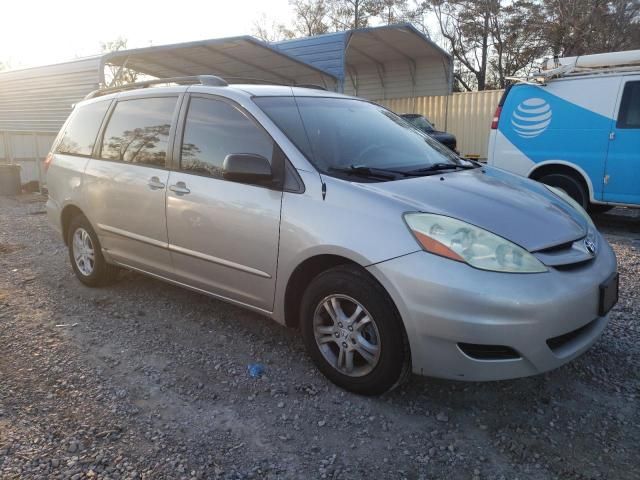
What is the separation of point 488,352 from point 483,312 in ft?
0.80

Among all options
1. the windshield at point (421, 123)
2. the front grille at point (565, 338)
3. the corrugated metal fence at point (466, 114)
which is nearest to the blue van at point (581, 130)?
the front grille at point (565, 338)

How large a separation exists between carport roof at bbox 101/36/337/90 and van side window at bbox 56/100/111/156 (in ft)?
27.7

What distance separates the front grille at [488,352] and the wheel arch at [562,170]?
540cm

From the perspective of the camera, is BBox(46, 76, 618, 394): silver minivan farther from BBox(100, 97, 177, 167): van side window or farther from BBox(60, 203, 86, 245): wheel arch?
BBox(60, 203, 86, 245): wheel arch

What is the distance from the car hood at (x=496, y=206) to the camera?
2.65 metres

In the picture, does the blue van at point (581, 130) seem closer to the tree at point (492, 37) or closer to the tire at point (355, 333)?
the tire at point (355, 333)

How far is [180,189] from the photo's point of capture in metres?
3.58

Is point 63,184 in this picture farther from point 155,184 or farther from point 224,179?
point 224,179

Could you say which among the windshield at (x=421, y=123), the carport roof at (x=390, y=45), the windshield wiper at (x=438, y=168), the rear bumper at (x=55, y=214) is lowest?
the rear bumper at (x=55, y=214)

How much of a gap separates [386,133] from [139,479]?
2678 mm

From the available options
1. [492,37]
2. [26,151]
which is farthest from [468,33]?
[26,151]

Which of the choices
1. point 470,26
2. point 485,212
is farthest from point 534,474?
point 470,26

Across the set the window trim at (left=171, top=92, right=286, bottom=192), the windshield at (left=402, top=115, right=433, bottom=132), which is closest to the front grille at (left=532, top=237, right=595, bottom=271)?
the window trim at (left=171, top=92, right=286, bottom=192)

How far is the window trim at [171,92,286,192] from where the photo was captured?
10.1 ft
